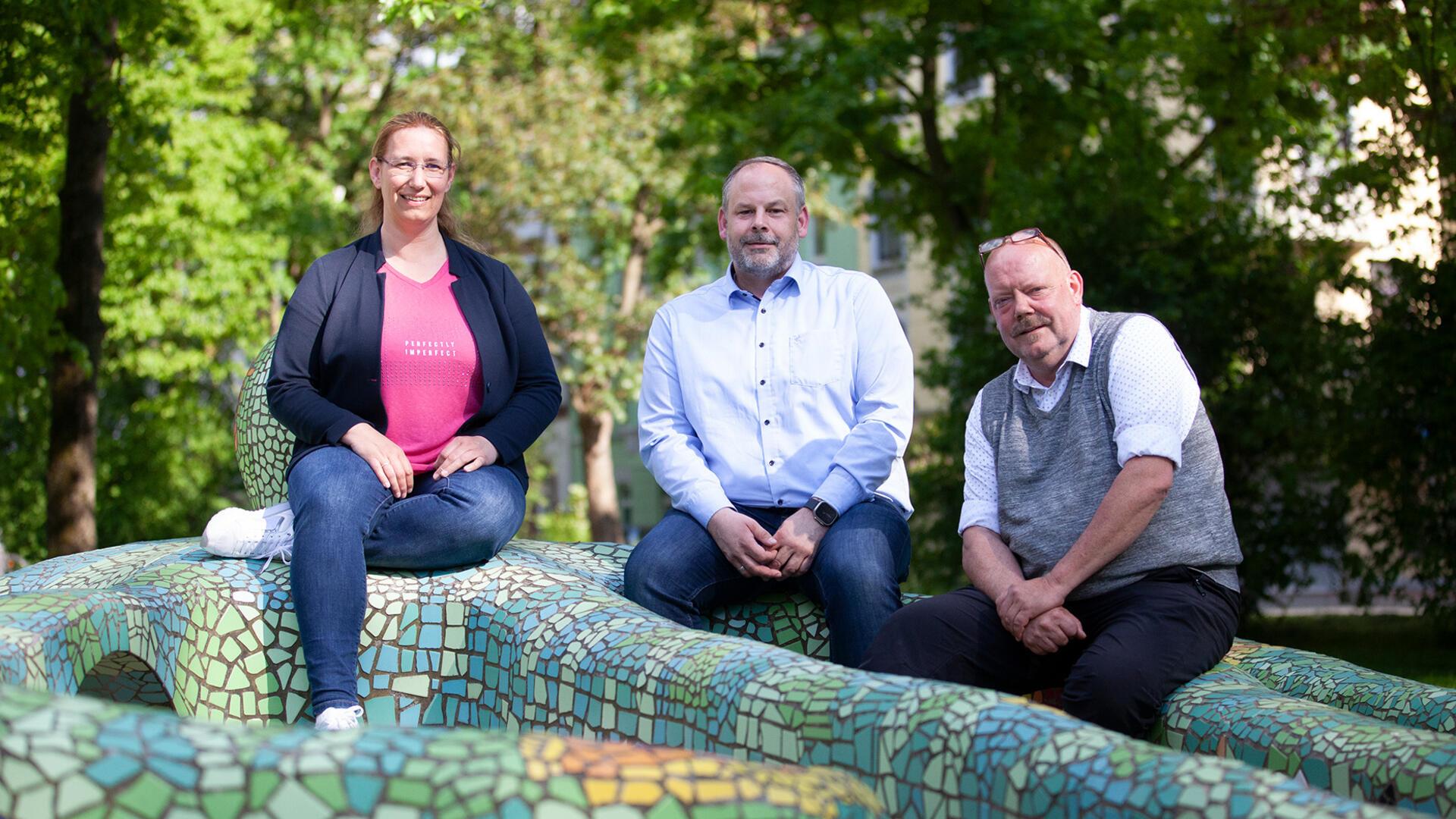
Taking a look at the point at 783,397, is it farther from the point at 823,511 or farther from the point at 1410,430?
the point at 1410,430

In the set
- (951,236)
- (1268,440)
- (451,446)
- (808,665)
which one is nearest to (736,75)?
(951,236)

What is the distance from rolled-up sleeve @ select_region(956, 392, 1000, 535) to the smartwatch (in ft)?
1.22

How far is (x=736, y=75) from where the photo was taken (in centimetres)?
1599

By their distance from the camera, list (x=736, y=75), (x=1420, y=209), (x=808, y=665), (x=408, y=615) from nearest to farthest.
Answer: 1. (x=808, y=665)
2. (x=408, y=615)
3. (x=1420, y=209)
4. (x=736, y=75)

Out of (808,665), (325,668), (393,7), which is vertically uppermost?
(393,7)

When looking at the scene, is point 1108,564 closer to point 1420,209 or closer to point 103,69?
point 1420,209

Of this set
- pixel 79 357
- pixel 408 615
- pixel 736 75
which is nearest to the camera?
pixel 408 615

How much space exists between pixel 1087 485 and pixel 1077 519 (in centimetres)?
9

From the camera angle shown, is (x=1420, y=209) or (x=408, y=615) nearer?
(x=408, y=615)

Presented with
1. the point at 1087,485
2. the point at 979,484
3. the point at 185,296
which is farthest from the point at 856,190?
the point at 1087,485

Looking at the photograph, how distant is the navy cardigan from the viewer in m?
4.55

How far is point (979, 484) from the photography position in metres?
4.23

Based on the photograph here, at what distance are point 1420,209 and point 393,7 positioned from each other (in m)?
6.38

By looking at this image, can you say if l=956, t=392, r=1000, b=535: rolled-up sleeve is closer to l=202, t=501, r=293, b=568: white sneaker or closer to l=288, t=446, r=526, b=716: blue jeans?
l=288, t=446, r=526, b=716: blue jeans
